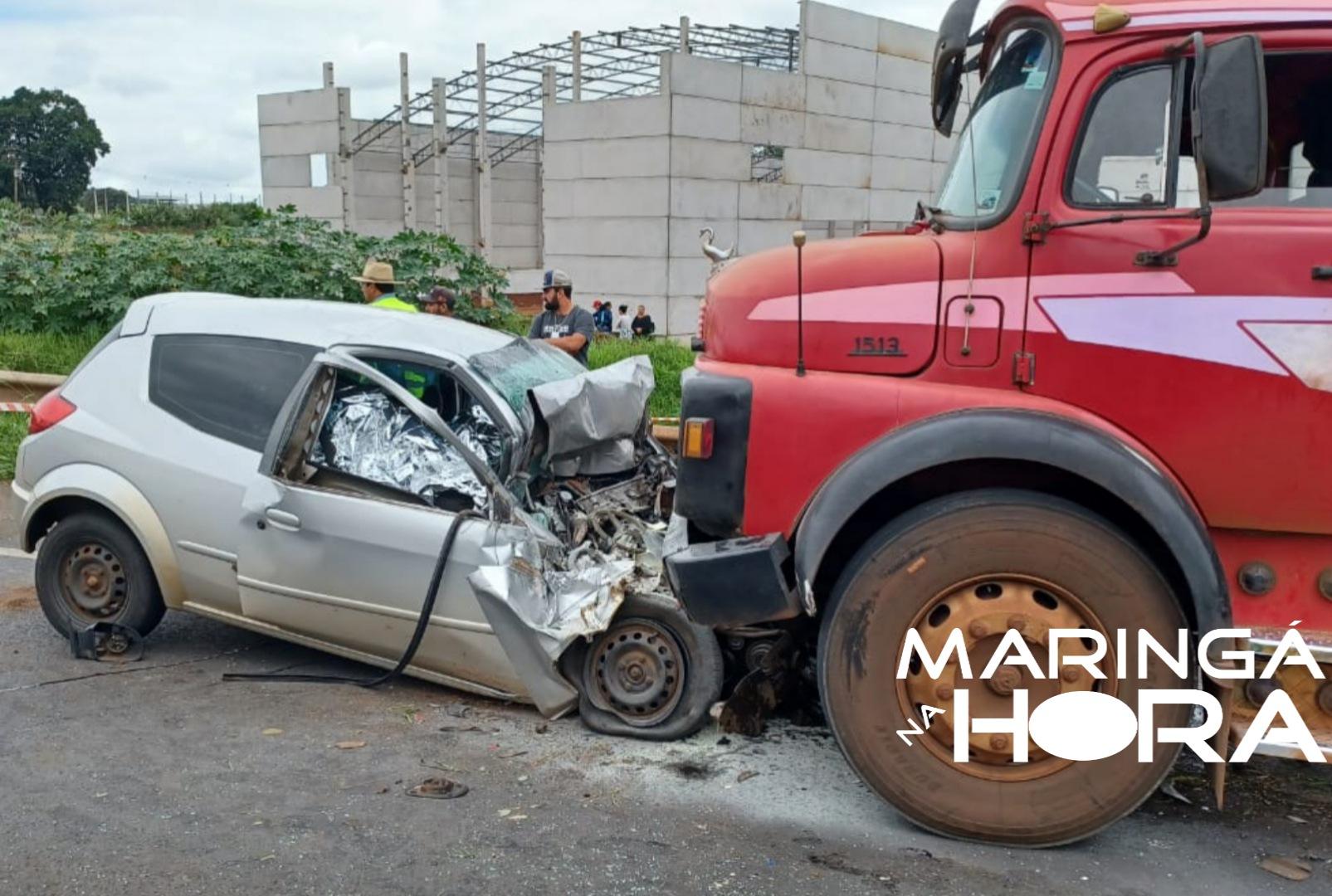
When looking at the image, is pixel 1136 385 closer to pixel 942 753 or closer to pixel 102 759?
pixel 942 753

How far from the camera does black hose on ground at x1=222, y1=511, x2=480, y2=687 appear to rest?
4.75m

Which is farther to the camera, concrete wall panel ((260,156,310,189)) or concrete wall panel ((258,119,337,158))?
concrete wall panel ((260,156,310,189))

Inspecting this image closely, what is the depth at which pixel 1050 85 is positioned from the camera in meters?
3.77

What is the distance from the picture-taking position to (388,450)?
5199 millimetres

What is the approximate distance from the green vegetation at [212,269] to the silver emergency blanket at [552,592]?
24.2 ft

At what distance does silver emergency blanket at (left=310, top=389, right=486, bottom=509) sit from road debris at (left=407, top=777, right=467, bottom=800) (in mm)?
1238

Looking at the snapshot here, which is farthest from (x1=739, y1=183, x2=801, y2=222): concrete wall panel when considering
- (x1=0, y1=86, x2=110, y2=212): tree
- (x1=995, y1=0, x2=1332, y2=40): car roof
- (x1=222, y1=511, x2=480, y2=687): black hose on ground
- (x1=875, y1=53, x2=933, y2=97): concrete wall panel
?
(x1=0, y1=86, x2=110, y2=212): tree

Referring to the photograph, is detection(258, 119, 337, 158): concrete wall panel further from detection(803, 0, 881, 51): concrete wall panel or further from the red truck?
the red truck

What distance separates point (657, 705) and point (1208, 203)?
9.08ft

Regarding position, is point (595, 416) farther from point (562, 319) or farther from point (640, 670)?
point (562, 319)

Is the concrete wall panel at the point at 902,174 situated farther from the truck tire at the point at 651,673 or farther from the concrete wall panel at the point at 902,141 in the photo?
the truck tire at the point at 651,673

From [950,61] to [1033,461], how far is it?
67.9 inches

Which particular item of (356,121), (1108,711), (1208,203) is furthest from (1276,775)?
(356,121)

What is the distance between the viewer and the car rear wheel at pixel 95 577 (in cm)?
549
